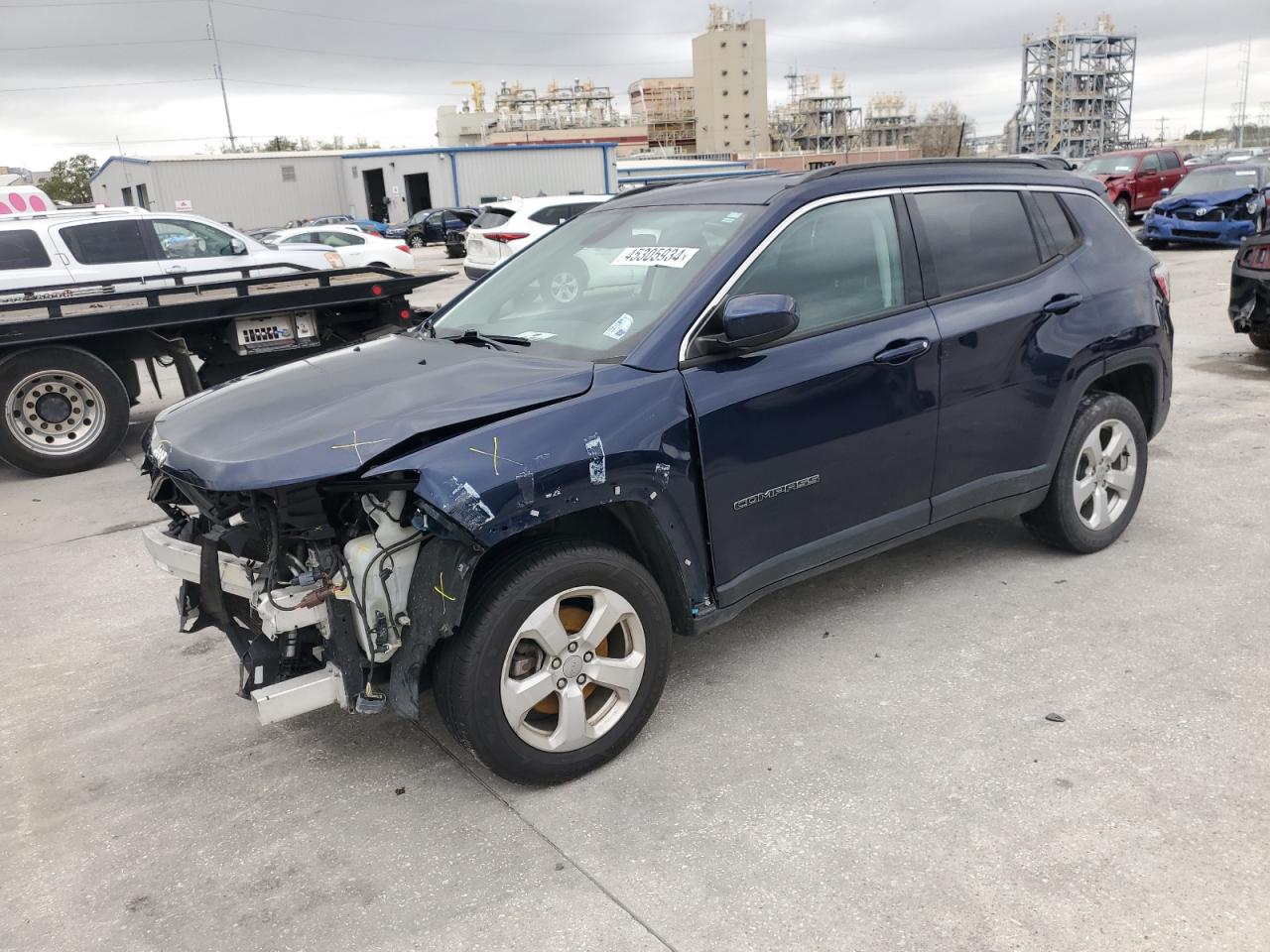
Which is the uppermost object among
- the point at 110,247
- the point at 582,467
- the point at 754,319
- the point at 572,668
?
the point at 110,247

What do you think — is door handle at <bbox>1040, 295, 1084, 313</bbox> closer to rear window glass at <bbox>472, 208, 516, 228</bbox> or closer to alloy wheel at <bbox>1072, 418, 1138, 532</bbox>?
alloy wheel at <bbox>1072, 418, 1138, 532</bbox>

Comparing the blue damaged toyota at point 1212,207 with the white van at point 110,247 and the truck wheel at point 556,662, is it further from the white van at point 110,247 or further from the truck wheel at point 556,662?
the truck wheel at point 556,662

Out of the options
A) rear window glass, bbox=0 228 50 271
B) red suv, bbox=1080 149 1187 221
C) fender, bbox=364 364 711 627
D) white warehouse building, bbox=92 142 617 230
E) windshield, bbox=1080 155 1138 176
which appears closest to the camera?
fender, bbox=364 364 711 627

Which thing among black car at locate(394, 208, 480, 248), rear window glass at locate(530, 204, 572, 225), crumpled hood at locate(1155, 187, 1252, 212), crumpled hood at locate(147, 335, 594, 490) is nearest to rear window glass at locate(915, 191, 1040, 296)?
crumpled hood at locate(147, 335, 594, 490)

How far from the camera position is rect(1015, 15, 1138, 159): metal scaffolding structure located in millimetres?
121562

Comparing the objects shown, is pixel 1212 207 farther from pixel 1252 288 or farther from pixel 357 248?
pixel 357 248

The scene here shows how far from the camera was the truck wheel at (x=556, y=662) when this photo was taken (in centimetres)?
288

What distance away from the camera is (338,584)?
2896 millimetres

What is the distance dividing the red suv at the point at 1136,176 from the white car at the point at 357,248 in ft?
55.6

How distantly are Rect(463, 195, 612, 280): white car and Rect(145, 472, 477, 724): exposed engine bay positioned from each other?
14123 millimetres

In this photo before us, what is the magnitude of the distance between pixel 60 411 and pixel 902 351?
6.79 metres

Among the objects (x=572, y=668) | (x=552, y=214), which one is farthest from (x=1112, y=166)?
(x=572, y=668)

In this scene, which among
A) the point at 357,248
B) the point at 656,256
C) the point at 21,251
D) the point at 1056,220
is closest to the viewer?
the point at 656,256

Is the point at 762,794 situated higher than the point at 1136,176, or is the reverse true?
the point at 1136,176
